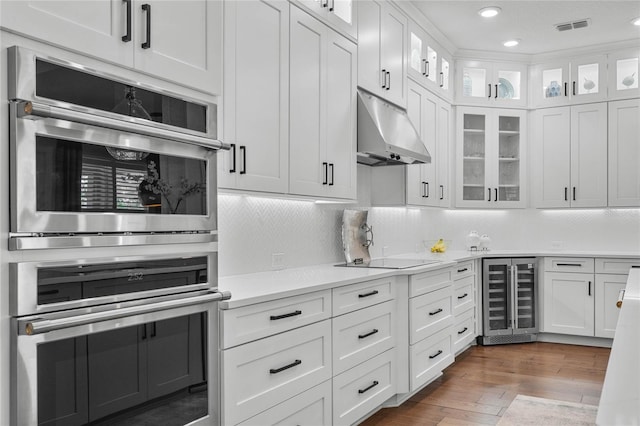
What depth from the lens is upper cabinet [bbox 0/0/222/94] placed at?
1411mm

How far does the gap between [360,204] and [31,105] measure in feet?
10.9

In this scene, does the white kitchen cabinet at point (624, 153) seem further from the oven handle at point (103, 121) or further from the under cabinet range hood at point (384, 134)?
the oven handle at point (103, 121)

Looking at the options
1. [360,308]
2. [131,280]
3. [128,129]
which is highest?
[128,129]

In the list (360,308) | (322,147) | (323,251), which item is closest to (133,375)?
(360,308)

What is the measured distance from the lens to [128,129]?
1601 mm

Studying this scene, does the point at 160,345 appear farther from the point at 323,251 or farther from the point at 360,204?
the point at 360,204

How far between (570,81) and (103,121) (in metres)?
5.50

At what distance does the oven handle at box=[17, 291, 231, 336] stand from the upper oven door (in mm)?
233

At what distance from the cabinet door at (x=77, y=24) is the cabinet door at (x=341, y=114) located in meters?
1.84

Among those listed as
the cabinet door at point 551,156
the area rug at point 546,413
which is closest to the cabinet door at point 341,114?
the area rug at point 546,413

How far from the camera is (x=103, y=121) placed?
59.9 inches

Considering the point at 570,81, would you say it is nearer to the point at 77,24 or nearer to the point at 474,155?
the point at 474,155

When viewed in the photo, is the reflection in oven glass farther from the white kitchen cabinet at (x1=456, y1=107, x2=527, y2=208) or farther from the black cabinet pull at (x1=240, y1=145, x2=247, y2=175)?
the white kitchen cabinet at (x1=456, y1=107, x2=527, y2=208)

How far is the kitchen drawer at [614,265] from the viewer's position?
5.20m
